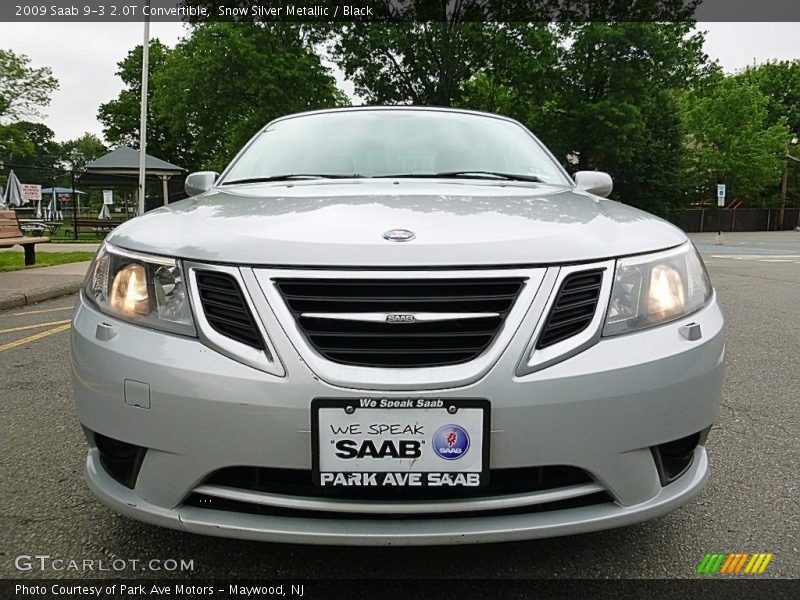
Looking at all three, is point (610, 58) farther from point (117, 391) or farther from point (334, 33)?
point (117, 391)

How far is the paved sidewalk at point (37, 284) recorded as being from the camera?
20.4 feet

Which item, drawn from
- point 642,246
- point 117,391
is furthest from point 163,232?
point 642,246

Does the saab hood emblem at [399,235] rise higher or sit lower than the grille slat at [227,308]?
higher

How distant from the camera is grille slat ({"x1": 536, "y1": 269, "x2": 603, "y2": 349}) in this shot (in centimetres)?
148

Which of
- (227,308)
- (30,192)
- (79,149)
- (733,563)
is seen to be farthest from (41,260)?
(79,149)

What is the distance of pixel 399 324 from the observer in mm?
1438

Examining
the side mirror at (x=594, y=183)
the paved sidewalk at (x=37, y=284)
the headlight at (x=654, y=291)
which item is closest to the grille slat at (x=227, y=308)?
the headlight at (x=654, y=291)

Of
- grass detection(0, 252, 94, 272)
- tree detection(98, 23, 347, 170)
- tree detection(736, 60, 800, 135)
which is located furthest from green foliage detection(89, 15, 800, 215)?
tree detection(736, 60, 800, 135)

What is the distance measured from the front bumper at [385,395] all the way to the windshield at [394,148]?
4.23ft

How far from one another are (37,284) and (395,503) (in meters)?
7.00

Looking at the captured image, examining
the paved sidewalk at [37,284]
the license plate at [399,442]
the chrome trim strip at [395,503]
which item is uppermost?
the license plate at [399,442]

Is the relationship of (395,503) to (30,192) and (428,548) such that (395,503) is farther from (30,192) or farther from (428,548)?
(30,192)

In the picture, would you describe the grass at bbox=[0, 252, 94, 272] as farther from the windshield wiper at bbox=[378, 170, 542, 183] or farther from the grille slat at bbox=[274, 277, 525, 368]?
the grille slat at bbox=[274, 277, 525, 368]

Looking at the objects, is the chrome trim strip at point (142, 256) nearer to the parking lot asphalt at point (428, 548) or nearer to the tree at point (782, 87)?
the parking lot asphalt at point (428, 548)
